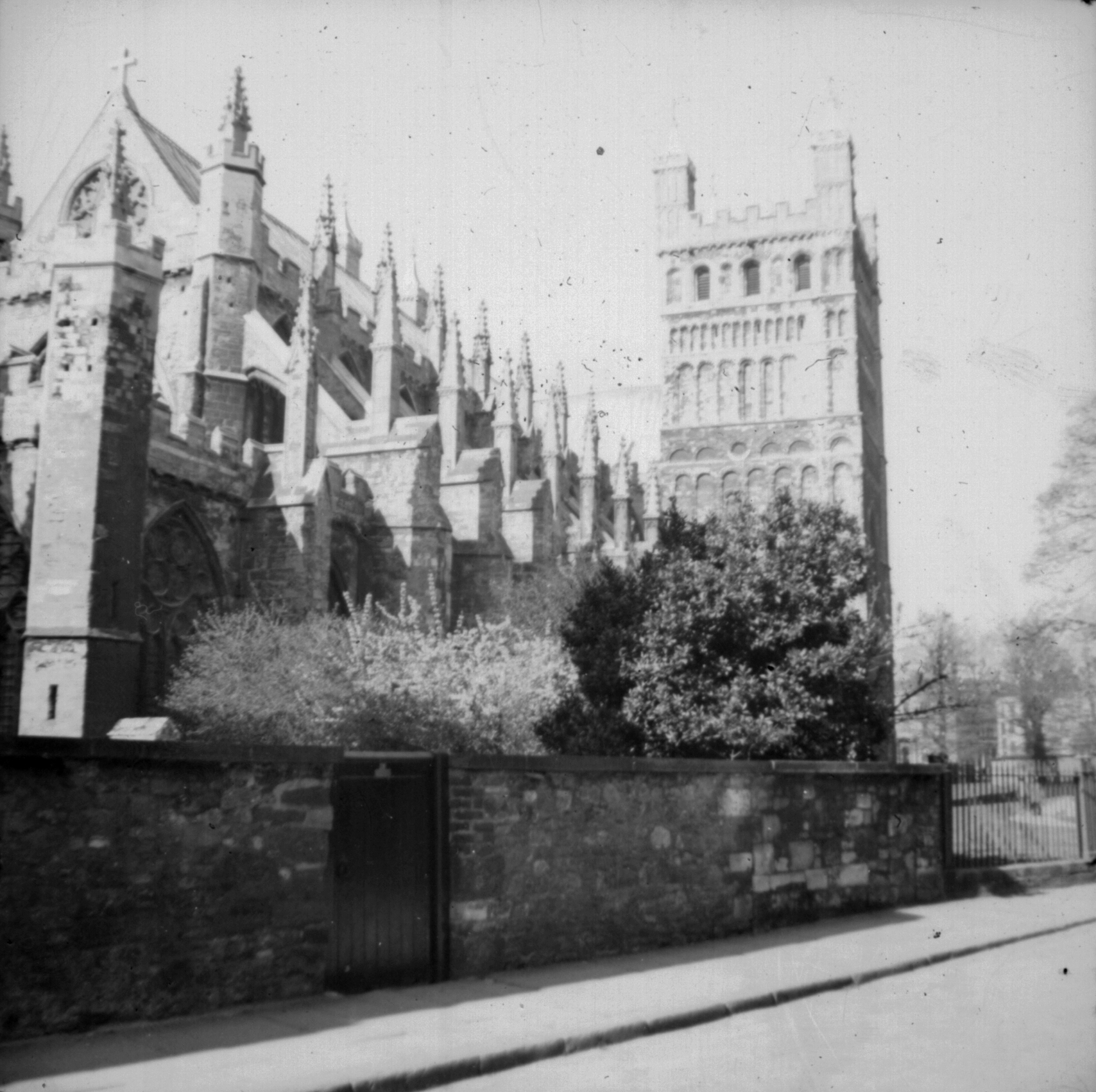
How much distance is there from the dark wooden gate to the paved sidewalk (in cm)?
21

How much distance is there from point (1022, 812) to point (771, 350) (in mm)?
35885

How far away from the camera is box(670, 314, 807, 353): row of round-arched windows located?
5125cm

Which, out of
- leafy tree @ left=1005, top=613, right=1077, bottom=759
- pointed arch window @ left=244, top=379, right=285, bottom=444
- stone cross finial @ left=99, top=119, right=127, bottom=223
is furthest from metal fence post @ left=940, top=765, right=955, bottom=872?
pointed arch window @ left=244, top=379, right=285, bottom=444

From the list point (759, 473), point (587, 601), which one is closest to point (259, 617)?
point (587, 601)

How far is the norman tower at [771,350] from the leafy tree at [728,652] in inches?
1288

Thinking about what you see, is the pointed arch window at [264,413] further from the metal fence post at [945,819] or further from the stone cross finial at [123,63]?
the metal fence post at [945,819]

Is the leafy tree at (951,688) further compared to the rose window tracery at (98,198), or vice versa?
the leafy tree at (951,688)

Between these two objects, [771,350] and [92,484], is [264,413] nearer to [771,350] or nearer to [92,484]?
[92,484]

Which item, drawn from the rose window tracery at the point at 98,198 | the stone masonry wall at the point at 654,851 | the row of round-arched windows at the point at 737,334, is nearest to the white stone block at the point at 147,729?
the stone masonry wall at the point at 654,851

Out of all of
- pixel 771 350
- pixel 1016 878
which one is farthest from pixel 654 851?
pixel 771 350

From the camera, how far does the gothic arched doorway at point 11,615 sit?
18.6 metres

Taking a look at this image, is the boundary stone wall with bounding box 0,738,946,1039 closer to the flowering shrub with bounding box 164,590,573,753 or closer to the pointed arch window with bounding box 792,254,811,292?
the flowering shrub with bounding box 164,590,573,753

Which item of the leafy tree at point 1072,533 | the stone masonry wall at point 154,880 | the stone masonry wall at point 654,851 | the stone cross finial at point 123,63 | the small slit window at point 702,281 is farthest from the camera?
the small slit window at point 702,281

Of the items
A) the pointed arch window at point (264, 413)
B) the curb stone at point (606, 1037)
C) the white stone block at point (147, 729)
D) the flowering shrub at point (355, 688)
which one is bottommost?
the curb stone at point (606, 1037)
